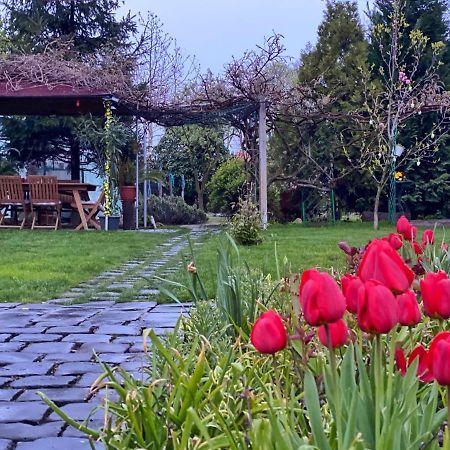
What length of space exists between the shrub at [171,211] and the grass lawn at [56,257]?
373 centimetres

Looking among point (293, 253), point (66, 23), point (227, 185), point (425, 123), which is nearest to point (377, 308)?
point (293, 253)

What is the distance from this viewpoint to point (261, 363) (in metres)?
1.89

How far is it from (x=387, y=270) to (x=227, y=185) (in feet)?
45.9

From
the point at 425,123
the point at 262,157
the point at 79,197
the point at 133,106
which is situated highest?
the point at 133,106

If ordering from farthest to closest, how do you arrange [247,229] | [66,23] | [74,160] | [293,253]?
[66,23], [74,160], [247,229], [293,253]

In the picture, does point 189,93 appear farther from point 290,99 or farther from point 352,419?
point 352,419

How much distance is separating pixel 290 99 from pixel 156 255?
548 centimetres

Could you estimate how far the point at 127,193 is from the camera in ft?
39.9

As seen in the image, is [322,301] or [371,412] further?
[371,412]

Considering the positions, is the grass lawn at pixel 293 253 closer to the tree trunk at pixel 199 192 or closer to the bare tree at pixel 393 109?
the bare tree at pixel 393 109

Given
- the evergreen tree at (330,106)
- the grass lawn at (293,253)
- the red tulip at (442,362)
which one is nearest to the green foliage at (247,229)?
the grass lawn at (293,253)

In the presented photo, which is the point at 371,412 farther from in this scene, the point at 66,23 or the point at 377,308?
the point at 66,23

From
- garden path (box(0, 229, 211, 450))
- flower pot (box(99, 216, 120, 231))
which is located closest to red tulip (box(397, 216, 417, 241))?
garden path (box(0, 229, 211, 450))

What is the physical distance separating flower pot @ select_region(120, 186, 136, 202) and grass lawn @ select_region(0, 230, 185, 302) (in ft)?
4.87
